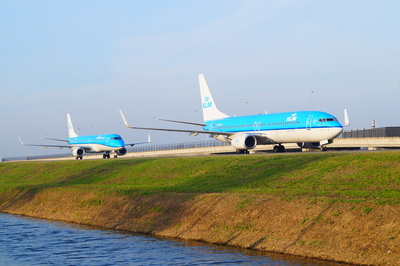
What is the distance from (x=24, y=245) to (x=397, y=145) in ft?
172

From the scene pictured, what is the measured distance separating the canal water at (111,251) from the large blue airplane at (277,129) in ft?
90.5

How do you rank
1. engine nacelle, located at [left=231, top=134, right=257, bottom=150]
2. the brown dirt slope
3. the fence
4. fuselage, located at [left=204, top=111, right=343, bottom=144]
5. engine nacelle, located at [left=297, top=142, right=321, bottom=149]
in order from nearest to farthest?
the brown dirt slope
fuselage, located at [left=204, top=111, right=343, bottom=144]
engine nacelle, located at [left=297, top=142, right=321, bottom=149]
engine nacelle, located at [left=231, top=134, right=257, bottom=150]
the fence

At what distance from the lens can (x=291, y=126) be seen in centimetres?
5491

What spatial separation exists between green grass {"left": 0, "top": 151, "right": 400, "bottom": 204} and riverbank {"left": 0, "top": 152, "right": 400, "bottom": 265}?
0.06m

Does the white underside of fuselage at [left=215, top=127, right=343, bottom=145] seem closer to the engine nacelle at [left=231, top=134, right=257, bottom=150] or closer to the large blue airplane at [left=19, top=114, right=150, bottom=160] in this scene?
the engine nacelle at [left=231, top=134, right=257, bottom=150]

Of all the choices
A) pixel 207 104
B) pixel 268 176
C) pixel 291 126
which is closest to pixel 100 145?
pixel 207 104

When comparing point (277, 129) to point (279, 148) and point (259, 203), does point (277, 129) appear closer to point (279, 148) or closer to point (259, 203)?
point (279, 148)

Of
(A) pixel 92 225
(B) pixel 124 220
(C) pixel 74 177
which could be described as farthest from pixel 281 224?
(C) pixel 74 177

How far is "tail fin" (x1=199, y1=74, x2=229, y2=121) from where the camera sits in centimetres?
7306

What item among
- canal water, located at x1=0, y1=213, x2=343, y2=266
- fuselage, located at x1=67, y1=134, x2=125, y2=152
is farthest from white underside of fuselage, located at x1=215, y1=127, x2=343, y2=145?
fuselage, located at x1=67, y1=134, x2=125, y2=152

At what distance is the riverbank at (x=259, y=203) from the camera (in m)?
20.1

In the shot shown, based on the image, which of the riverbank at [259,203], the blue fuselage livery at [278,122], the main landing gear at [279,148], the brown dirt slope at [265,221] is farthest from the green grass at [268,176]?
the main landing gear at [279,148]

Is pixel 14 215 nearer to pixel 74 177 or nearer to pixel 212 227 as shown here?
pixel 74 177

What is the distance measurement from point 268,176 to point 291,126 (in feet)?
68.2
